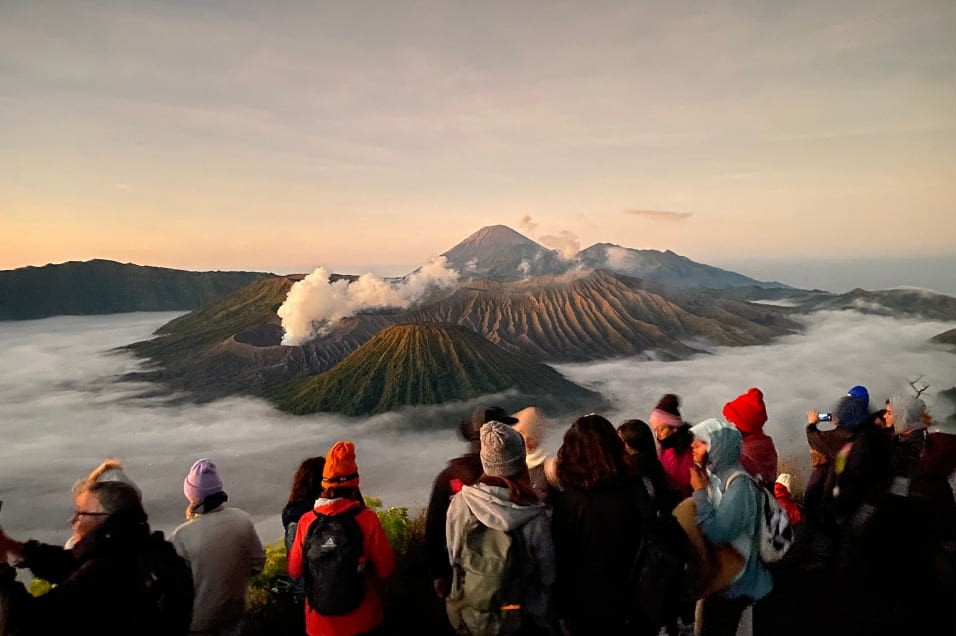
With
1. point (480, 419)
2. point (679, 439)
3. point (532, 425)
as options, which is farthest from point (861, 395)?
point (480, 419)

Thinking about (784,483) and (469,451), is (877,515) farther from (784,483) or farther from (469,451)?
(469,451)

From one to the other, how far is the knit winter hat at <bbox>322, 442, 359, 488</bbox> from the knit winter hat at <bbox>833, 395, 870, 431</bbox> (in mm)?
3398

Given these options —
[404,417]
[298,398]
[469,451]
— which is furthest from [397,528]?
[298,398]

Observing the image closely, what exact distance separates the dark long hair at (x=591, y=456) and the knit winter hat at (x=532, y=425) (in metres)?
0.49

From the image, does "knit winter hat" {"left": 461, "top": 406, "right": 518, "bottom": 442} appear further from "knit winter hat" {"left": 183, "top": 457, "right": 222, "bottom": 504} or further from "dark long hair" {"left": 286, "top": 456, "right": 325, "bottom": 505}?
"knit winter hat" {"left": 183, "top": 457, "right": 222, "bottom": 504}

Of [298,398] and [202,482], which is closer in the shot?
[202,482]

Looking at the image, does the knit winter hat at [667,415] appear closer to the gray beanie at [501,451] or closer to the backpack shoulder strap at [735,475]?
the backpack shoulder strap at [735,475]

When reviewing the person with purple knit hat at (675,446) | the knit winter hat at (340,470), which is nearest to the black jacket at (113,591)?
the knit winter hat at (340,470)

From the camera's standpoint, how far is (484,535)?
9.24ft

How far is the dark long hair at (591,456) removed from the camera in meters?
2.95

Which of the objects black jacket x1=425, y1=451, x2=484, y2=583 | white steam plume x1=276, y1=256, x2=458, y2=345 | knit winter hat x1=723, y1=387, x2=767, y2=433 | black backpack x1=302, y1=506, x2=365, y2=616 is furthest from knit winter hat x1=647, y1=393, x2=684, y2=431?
white steam plume x1=276, y1=256, x2=458, y2=345

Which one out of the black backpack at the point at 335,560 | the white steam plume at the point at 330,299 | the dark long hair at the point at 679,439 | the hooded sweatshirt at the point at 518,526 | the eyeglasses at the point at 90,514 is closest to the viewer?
the eyeglasses at the point at 90,514

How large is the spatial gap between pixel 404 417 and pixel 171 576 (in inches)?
1314

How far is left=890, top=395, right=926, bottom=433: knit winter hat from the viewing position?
404cm
